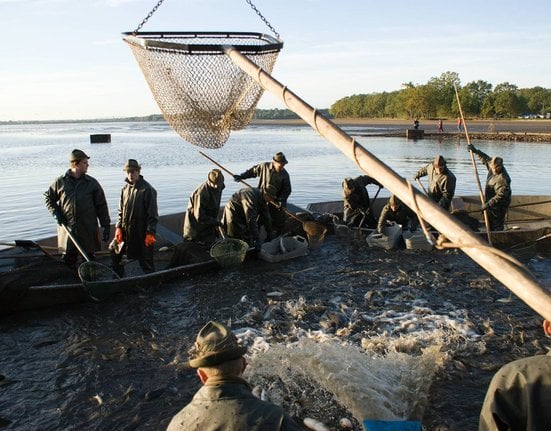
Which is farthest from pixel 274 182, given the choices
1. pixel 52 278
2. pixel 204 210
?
pixel 52 278

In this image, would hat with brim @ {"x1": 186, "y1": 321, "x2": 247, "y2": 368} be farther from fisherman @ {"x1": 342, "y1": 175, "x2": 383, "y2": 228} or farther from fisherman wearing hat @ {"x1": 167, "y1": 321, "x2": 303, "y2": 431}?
fisherman @ {"x1": 342, "y1": 175, "x2": 383, "y2": 228}

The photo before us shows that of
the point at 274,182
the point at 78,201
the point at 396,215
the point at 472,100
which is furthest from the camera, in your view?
the point at 472,100

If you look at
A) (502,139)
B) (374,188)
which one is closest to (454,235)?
(374,188)

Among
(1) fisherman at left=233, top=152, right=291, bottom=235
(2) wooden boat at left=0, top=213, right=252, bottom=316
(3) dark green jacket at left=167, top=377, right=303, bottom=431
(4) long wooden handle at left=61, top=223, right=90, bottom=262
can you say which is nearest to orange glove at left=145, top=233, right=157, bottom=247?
(2) wooden boat at left=0, top=213, right=252, bottom=316

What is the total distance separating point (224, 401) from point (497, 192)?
397 inches

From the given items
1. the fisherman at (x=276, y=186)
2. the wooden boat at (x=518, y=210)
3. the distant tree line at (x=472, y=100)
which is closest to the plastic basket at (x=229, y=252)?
the fisherman at (x=276, y=186)

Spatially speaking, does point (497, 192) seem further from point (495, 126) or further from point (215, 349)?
point (495, 126)

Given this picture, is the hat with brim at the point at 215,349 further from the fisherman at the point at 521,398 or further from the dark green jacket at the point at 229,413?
the fisherman at the point at 521,398

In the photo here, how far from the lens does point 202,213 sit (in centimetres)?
952

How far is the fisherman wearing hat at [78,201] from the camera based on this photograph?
8023 millimetres

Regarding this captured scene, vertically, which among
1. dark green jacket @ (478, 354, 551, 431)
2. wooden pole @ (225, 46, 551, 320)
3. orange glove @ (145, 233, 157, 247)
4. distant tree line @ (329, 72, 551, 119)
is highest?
distant tree line @ (329, 72, 551, 119)

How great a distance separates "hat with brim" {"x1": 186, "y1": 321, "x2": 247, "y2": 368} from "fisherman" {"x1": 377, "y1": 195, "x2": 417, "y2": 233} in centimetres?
880

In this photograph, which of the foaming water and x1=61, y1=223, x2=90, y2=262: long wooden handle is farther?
the foaming water

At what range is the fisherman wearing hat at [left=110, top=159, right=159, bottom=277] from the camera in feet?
27.3
